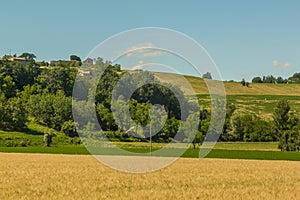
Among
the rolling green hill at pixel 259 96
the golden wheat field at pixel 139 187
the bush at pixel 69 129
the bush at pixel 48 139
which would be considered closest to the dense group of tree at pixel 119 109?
the bush at pixel 69 129

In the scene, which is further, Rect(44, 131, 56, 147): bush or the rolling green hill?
the rolling green hill

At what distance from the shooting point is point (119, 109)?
38500 mm

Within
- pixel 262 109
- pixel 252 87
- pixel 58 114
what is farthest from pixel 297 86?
pixel 58 114

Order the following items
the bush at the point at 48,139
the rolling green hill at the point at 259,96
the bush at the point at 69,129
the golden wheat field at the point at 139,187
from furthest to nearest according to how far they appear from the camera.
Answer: the rolling green hill at the point at 259,96
the bush at the point at 69,129
the bush at the point at 48,139
the golden wheat field at the point at 139,187

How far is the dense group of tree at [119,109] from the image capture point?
1710 inches

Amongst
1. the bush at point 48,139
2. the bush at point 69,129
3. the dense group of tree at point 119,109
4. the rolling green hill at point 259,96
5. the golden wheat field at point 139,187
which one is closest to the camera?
the golden wheat field at point 139,187

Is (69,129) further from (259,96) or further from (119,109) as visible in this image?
(259,96)

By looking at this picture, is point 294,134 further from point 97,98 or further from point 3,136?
point 3,136

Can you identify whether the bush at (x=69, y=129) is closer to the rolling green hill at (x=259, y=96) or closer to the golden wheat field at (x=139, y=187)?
the rolling green hill at (x=259, y=96)

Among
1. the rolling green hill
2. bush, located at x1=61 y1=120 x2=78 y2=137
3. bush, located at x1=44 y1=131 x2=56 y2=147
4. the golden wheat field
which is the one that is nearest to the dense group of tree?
bush, located at x1=61 y1=120 x2=78 y2=137

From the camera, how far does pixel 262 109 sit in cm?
14138

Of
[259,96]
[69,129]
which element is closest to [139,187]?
[69,129]

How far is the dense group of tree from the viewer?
1710 inches

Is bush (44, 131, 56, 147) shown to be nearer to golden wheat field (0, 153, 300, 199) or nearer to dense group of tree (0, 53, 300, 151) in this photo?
dense group of tree (0, 53, 300, 151)
